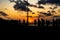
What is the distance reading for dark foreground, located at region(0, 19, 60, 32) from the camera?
895 cm

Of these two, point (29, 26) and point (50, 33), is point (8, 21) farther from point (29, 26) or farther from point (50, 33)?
point (50, 33)

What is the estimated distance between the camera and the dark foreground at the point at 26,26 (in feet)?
29.4

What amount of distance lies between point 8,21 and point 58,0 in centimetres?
240

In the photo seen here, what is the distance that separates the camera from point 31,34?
9109 mm

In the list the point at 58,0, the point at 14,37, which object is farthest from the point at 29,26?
the point at 58,0

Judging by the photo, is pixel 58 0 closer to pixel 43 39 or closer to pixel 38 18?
pixel 38 18

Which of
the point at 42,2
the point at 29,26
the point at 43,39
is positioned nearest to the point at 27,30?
the point at 29,26

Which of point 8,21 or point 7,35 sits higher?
point 8,21

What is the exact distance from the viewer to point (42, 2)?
9.02 m

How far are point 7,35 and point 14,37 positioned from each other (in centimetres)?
33

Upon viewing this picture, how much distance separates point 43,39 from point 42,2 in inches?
65.3

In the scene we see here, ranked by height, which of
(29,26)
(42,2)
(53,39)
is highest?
(42,2)

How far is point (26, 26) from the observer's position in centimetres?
907

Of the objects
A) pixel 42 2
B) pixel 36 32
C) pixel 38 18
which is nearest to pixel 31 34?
pixel 36 32
